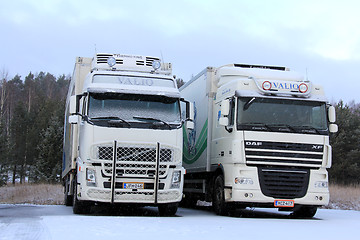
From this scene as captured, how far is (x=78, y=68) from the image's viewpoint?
14.2 m

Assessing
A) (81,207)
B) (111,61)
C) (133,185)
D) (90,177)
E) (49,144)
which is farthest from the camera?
(49,144)

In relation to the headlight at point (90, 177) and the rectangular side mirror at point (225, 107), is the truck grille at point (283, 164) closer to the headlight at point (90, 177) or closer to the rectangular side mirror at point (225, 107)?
the rectangular side mirror at point (225, 107)

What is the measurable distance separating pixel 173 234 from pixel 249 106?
5.58 metres

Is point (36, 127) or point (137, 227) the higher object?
point (36, 127)

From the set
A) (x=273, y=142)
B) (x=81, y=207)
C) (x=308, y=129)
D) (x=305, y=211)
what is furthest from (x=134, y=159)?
(x=305, y=211)

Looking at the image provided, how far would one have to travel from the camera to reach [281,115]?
12828 millimetres

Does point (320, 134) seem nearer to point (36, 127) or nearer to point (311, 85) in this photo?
point (311, 85)

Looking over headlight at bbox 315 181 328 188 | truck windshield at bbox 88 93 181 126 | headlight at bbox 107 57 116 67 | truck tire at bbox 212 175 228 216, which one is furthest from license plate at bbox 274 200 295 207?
headlight at bbox 107 57 116 67

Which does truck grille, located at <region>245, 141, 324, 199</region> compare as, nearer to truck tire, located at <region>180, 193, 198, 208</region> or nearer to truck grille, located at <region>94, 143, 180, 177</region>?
truck grille, located at <region>94, 143, 180, 177</region>

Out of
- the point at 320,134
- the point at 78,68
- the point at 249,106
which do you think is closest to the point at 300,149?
the point at 320,134

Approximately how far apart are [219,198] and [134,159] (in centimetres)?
302

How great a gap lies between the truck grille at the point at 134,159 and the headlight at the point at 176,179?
0.28 metres

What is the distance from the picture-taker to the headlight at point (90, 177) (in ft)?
37.8

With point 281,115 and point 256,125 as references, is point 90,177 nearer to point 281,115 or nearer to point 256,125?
point 256,125
